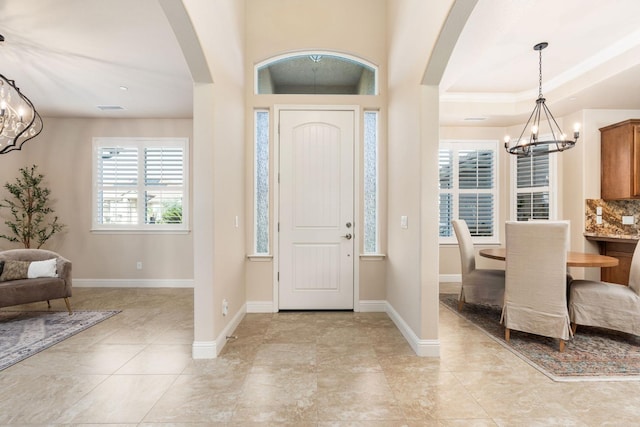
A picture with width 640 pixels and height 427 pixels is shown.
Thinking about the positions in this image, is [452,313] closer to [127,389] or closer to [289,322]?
[289,322]

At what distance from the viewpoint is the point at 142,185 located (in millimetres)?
5598

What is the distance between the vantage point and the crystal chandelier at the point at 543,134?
375cm

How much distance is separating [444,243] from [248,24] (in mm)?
4380

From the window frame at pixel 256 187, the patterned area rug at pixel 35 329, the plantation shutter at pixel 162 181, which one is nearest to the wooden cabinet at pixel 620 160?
the window frame at pixel 256 187

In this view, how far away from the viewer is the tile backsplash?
4.93 metres

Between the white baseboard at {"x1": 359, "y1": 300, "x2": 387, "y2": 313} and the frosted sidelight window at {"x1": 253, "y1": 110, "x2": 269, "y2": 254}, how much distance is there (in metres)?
1.29

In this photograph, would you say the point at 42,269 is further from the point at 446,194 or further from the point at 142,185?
the point at 446,194

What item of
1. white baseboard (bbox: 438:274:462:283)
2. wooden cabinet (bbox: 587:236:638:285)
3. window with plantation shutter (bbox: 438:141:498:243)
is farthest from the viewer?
window with plantation shutter (bbox: 438:141:498:243)

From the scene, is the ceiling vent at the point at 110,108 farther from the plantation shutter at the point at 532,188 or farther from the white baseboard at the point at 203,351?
the plantation shutter at the point at 532,188

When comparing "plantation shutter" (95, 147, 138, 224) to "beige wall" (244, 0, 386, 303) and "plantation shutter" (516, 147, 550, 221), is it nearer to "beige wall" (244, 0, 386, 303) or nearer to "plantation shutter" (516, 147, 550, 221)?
"beige wall" (244, 0, 386, 303)

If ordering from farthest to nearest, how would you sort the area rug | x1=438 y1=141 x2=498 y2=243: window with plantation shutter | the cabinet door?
1. x1=438 y1=141 x2=498 y2=243: window with plantation shutter
2. the cabinet door
3. the area rug

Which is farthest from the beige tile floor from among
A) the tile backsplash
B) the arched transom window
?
the tile backsplash

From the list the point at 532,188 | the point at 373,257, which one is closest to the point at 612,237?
the point at 532,188

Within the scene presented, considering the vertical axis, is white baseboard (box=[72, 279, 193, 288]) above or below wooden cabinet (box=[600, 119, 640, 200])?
below
